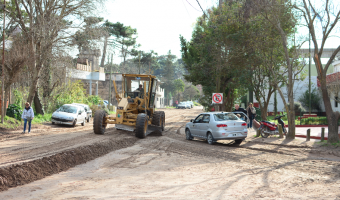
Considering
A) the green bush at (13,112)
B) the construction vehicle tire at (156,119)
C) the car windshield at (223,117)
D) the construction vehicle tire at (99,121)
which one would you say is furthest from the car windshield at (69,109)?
the car windshield at (223,117)

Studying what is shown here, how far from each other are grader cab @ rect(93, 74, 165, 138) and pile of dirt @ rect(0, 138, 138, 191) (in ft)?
14.1

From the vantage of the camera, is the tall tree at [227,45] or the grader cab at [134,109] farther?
the tall tree at [227,45]

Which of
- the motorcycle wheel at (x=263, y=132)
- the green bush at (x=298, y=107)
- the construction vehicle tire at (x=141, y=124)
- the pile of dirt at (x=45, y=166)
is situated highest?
the green bush at (x=298, y=107)

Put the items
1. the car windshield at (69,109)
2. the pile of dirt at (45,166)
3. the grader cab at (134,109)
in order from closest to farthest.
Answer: the pile of dirt at (45,166) → the grader cab at (134,109) → the car windshield at (69,109)

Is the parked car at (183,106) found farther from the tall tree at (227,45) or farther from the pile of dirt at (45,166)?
the pile of dirt at (45,166)

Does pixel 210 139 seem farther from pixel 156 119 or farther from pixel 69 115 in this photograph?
pixel 69 115

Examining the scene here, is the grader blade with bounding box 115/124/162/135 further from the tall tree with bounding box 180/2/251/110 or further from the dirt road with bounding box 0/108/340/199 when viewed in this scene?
the tall tree with bounding box 180/2/251/110

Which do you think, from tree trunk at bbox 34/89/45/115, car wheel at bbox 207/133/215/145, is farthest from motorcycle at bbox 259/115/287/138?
tree trunk at bbox 34/89/45/115

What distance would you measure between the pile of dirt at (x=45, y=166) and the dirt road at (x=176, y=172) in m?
0.03

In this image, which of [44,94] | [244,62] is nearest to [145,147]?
[244,62]

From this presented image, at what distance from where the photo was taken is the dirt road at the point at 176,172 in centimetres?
646

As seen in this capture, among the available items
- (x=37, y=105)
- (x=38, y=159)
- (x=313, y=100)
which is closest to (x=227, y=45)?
(x=37, y=105)

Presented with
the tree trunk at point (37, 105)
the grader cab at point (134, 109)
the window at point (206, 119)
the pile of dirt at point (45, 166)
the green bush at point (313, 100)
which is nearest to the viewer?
the pile of dirt at point (45, 166)

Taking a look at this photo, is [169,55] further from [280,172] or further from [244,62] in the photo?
[280,172]
